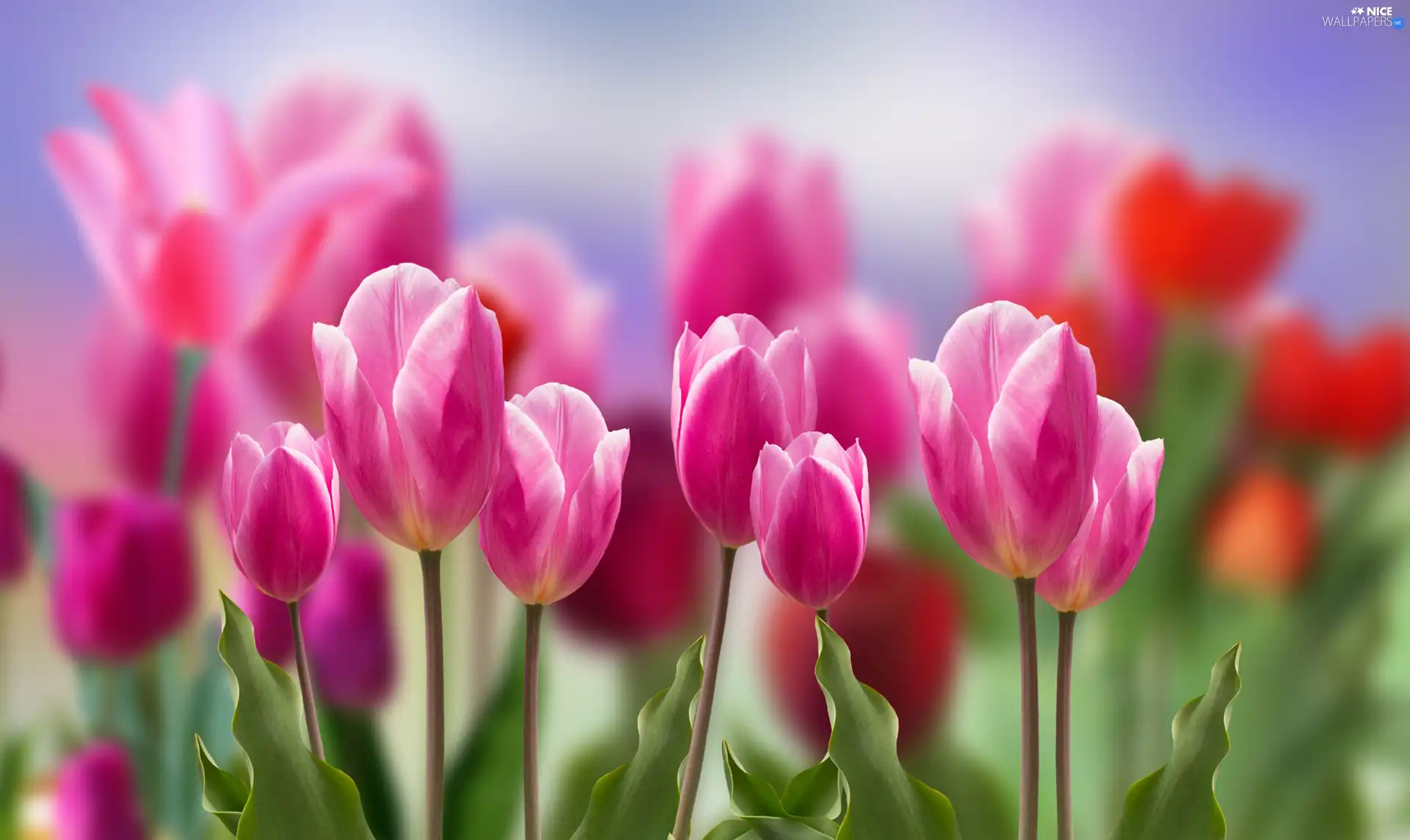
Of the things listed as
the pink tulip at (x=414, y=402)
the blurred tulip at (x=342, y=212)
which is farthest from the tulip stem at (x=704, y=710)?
the blurred tulip at (x=342, y=212)

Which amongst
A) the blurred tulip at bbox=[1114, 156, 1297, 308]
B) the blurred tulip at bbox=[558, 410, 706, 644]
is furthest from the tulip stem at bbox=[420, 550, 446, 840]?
the blurred tulip at bbox=[1114, 156, 1297, 308]

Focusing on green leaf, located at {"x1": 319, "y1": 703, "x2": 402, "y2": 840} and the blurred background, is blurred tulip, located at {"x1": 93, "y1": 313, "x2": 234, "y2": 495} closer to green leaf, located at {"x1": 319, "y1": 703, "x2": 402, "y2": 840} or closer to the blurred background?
the blurred background

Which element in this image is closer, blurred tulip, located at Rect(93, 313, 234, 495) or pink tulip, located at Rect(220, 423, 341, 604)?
pink tulip, located at Rect(220, 423, 341, 604)

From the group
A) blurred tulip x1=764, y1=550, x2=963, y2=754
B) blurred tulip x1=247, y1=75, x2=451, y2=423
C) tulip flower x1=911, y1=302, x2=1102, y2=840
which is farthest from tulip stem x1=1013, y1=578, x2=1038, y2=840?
blurred tulip x1=247, y1=75, x2=451, y2=423

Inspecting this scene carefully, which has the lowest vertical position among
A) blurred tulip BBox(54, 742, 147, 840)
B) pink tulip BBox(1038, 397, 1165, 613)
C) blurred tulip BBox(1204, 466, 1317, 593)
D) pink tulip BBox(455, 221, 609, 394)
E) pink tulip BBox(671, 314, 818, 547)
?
blurred tulip BBox(54, 742, 147, 840)

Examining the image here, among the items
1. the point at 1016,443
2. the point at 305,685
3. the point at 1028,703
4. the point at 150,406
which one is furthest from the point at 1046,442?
the point at 150,406

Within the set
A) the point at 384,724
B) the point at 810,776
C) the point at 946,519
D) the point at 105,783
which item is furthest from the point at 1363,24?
the point at 105,783

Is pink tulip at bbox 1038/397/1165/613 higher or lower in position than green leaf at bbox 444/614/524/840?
higher
